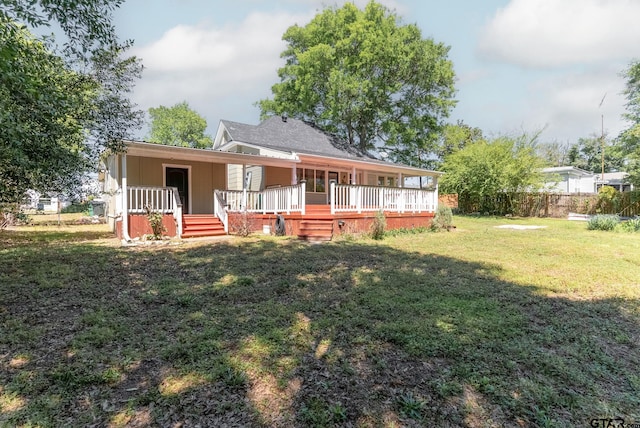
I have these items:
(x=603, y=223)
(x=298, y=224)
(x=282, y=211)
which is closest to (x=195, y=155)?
(x=282, y=211)

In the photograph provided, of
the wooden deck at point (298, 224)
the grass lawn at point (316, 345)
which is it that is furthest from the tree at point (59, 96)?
the wooden deck at point (298, 224)

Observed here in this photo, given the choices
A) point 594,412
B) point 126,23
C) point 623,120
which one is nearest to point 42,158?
point 126,23

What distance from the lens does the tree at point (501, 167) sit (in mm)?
20531

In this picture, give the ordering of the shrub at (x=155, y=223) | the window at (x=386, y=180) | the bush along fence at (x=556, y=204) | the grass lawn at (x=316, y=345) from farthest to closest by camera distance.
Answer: the bush along fence at (x=556, y=204)
the window at (x=386, y=180)
the shrub at (x=155, y=223)
the grass lawn at (x=316, y=345)

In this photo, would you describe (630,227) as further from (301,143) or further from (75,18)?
(75,18)

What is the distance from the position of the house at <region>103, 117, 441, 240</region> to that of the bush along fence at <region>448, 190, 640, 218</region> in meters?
10.3

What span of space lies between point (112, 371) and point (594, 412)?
3.37 meters

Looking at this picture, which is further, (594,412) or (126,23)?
(126,23)

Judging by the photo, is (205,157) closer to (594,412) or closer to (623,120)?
(594,412)

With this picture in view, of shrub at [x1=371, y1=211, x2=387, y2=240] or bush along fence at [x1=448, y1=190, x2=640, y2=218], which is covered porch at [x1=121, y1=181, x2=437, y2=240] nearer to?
shrub at [x1=371, y1=211, x2=387, y2=240]

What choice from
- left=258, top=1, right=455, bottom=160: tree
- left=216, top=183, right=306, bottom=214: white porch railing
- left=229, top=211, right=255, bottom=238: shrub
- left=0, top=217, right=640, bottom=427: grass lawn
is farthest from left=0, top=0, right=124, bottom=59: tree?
left=258, top=1, right=455, bottom=160: tree

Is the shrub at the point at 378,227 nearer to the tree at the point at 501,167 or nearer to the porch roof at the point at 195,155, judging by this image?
the porch roof at the point at 195,155

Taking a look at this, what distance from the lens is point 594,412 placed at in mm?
2115

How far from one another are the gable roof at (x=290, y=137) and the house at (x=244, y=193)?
115 millimetres
